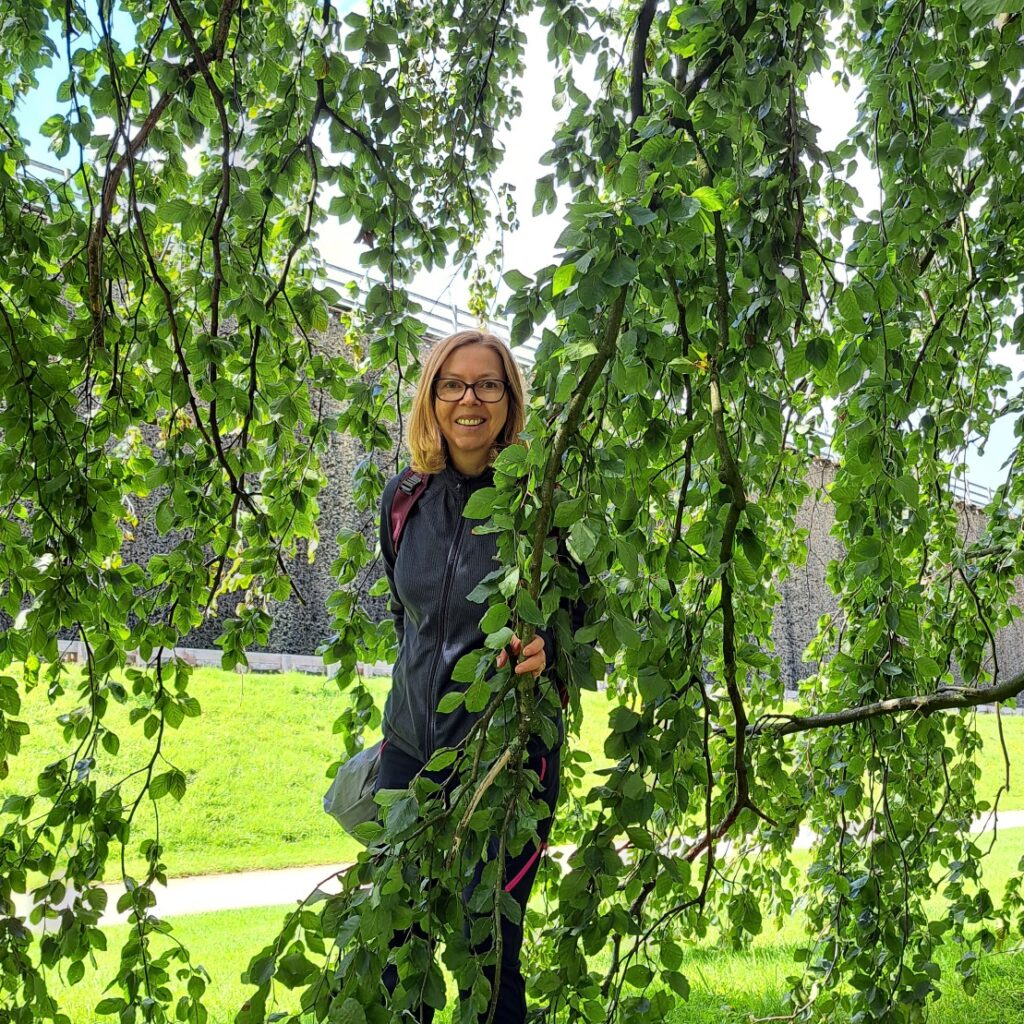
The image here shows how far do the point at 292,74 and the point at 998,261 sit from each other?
123 cm

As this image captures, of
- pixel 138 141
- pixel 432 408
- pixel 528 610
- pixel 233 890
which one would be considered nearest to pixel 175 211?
pixel 138 141

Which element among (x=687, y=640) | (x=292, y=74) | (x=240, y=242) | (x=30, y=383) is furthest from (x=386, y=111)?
(x=687, y=640)

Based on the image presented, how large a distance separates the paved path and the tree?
2.06 meters

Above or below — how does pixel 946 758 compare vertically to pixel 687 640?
below

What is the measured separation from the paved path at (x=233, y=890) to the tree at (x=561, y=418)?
81.2 inches

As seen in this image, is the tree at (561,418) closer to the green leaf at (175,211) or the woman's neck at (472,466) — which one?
the green leaf at (175,211)

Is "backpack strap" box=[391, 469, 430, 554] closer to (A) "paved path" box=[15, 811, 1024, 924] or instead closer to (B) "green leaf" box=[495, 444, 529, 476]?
(B) "green leaf" box=[495, 444, 529, 476]

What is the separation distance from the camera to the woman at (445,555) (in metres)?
1.24

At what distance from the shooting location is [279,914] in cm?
339

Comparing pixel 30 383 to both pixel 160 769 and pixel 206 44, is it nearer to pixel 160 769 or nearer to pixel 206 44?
pixel 206 44

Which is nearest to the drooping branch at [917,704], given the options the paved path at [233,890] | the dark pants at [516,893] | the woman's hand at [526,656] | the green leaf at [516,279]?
the dark pants at [516,893]

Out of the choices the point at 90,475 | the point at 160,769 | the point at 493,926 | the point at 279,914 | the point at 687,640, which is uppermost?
the point at 90,475

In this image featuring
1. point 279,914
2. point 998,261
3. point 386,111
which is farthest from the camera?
point 279,914

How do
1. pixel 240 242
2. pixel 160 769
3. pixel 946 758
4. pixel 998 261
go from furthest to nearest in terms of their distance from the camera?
1. pixel 160 769
2. pixel 998 261
3. pixel 946 758
4. pixel 240 242
